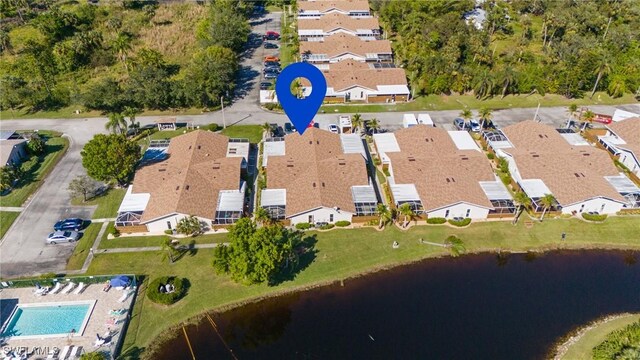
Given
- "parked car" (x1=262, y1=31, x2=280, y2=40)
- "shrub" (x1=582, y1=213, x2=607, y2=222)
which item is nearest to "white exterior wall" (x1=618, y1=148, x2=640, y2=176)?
"shrub" (x1=582, y1=213, x2=607, y2=222)

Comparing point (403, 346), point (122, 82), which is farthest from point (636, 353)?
point (122, 82)

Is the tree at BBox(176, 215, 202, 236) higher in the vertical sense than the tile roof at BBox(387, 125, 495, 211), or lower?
lower

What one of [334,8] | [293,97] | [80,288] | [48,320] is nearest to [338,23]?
[334,8]

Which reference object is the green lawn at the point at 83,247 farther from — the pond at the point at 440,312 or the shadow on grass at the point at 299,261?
the shadow on grass at the point at 299,261

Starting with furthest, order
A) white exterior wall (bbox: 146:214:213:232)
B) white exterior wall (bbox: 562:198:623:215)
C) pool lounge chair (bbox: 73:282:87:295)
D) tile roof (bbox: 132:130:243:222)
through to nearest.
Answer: white exterior wall (bbox: 562:198:623:215), tile roof (bbox: 132:130:243:222), white exterior wall (bbox: 146:214:213:232), pool lounge chair (bbox: 73:282:87:295)

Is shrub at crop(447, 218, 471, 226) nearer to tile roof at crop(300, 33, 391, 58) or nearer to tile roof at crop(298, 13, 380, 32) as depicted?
tile roof at crop(300, 33, 391, 58)

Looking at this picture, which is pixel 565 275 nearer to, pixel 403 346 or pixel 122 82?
pixel 403 346
